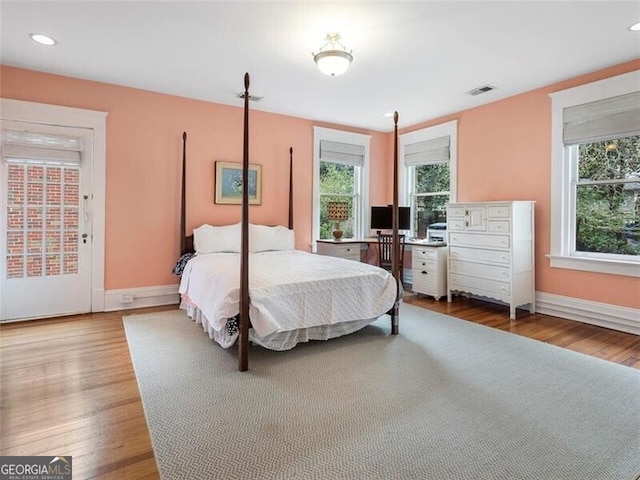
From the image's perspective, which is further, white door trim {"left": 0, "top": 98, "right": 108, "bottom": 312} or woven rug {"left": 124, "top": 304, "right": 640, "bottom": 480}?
white door trim {"left": 0, "top": 98, "right": 108, "bottom": 312}

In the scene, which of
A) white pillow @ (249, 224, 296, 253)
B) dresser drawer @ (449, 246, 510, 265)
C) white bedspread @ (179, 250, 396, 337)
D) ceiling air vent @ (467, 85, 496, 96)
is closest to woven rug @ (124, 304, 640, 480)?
white bedspread @ (179, 250, 396, 337)

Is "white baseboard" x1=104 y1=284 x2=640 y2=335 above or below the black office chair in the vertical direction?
below

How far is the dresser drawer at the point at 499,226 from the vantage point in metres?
3.95

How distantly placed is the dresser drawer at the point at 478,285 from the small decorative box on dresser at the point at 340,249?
1.36 meters

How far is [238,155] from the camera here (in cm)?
489

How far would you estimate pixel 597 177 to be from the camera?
373 centimetres

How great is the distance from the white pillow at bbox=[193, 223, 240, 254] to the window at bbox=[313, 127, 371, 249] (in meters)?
1.45

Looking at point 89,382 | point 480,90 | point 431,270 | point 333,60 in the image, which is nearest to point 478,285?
Result: point 431,270

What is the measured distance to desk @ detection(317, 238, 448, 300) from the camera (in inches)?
186

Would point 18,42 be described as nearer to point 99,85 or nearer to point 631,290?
point 99,85

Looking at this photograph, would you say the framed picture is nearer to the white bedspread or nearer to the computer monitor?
the white bedspread

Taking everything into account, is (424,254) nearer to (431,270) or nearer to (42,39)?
(431,270)

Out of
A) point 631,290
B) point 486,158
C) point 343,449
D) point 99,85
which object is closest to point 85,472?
point 343,449

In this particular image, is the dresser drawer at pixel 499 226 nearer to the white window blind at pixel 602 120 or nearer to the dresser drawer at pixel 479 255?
the dresser drawer at pixel 479 255
